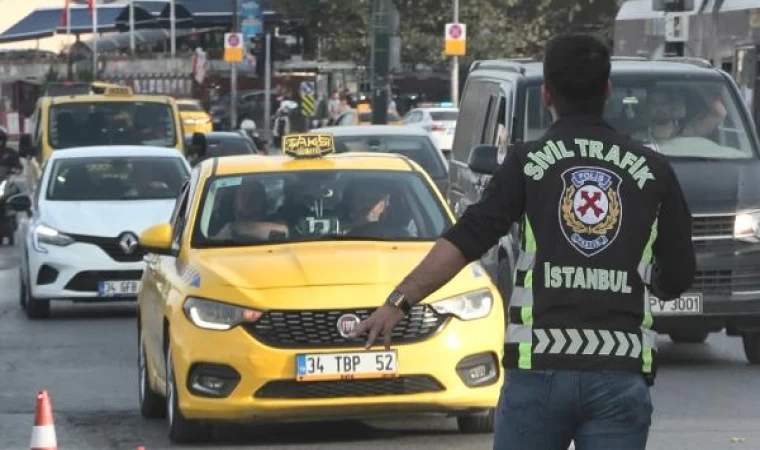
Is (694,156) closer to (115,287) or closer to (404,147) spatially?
(115,287)

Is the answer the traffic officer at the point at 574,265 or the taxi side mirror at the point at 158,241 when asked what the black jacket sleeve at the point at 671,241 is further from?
the taxi side mirror at the point at 158,241

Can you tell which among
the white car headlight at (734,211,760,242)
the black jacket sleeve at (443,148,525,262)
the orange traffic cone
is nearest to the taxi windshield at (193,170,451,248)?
the white car headlight at (734,211,760,242)

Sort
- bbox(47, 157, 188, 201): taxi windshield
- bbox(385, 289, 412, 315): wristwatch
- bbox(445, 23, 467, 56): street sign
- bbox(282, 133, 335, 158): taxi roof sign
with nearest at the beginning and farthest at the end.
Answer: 1. bbox(385, 289, 412, 315): wristwatch
2. bbox(282, 133, 335, 158): taxi roof sign
3. bbox(47, 157, 188, 201): taxi windshield
4. bbox(445, 23, 467, 56): street sign

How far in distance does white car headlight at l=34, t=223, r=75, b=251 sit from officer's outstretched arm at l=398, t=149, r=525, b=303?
519 inches

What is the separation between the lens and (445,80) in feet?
273

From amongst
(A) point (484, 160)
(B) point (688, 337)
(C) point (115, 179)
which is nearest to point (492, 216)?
(A) point (484, 160)

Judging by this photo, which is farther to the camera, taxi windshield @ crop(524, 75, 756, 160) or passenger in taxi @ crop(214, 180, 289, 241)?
taxi windshield @ crop(524, 75, 756, 160)

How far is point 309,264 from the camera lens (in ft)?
33.9

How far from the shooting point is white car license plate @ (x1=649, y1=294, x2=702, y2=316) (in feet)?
44.5

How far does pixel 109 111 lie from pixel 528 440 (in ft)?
70.3

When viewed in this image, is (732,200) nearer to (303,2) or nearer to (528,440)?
(528,440)

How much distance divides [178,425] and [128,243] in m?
7.84

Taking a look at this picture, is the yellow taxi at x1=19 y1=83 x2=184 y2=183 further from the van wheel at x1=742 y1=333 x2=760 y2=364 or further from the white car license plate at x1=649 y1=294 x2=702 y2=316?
the white car license plate at x1=649 y1=294 x2=702 y2=316

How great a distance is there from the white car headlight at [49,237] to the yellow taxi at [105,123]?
Result: 7.43 metres
